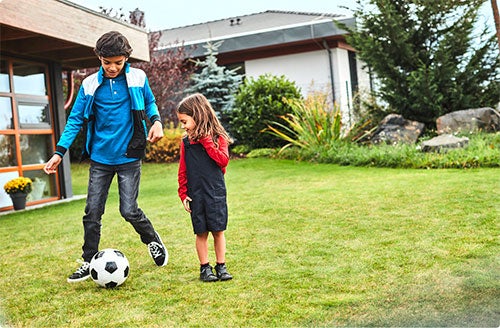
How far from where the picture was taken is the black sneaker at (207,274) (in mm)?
3232

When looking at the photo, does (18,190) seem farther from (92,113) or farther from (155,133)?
(155,133)

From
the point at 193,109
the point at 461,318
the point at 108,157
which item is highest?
the point at 193,109

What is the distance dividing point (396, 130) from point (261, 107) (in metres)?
2.97

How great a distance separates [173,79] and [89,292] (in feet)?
38.8

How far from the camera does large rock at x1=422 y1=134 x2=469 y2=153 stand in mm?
9344

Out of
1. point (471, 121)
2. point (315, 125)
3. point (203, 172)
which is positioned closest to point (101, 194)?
point (203, 172)

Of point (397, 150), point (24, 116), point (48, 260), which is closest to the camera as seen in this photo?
point (48, 260)

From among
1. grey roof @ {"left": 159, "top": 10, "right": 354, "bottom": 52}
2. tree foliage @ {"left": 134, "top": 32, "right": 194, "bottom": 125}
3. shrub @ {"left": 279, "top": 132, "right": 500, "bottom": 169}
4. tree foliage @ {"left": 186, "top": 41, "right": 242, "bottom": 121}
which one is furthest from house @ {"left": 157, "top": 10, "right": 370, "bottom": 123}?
shrub @ {"left": 279, "top": 132, "right": 500, "bottom": 169}

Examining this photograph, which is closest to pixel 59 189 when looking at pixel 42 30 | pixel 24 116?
pixel 24 116

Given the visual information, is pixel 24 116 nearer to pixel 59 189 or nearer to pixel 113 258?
pixel 59 189

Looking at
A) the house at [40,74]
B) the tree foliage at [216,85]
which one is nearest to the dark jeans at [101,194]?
the house at [40,74]

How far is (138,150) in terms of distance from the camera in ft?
11.2

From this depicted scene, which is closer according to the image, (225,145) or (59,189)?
(225,145)

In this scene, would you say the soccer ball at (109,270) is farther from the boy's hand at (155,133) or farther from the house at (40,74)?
the house at (40,74)
